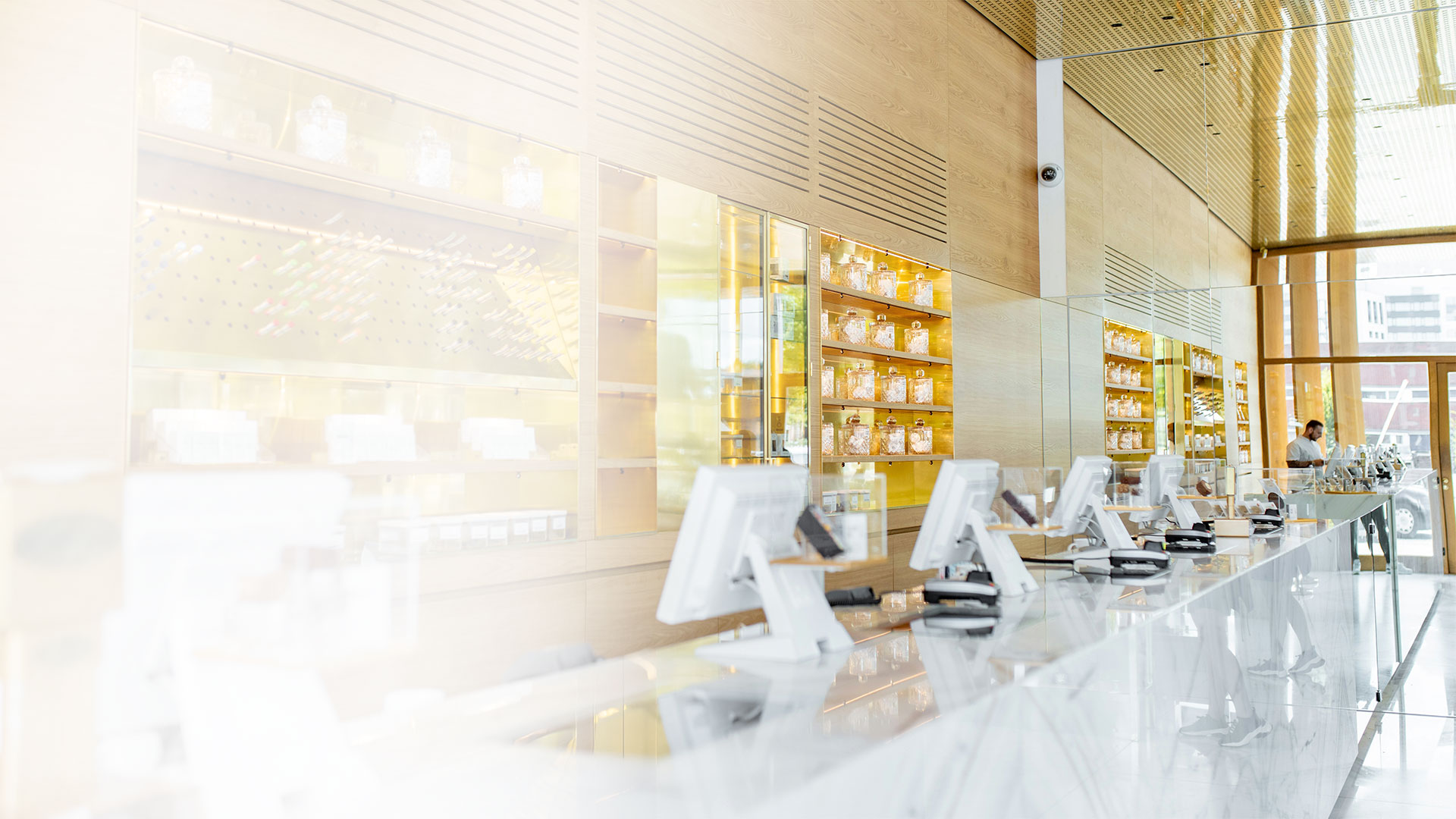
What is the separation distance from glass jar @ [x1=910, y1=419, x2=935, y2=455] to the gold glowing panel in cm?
267

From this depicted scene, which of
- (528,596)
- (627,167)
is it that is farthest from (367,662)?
(627,167)

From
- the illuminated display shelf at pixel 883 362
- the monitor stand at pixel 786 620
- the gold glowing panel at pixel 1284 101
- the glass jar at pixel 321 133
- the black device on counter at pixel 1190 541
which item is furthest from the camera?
the gold glowing panel at pixel 1284 101

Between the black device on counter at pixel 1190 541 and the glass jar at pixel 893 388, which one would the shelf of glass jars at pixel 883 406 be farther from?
the black device on counter at pixel 1190 541

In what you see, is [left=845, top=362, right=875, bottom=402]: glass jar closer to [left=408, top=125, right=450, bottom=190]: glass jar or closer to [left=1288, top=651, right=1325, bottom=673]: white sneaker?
[left=1288, top=651, right=1325, bottom=673]: white sneaker

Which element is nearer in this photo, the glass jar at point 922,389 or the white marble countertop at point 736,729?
the white marble countertop at point 736,729

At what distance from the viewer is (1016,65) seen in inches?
270

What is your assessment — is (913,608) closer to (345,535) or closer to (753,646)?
(753,646)

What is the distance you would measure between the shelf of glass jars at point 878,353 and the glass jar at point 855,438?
0.32 meters

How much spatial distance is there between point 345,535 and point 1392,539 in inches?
204

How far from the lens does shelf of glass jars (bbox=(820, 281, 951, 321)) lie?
479 centimetres

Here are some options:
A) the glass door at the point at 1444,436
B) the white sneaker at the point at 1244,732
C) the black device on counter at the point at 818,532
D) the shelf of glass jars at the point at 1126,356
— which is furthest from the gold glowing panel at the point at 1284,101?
the black device on counter at the point at 818,532

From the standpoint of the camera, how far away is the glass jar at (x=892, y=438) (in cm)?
529

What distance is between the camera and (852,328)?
498 cm

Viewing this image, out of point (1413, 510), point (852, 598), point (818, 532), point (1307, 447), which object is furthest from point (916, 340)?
point (1413, 510)
